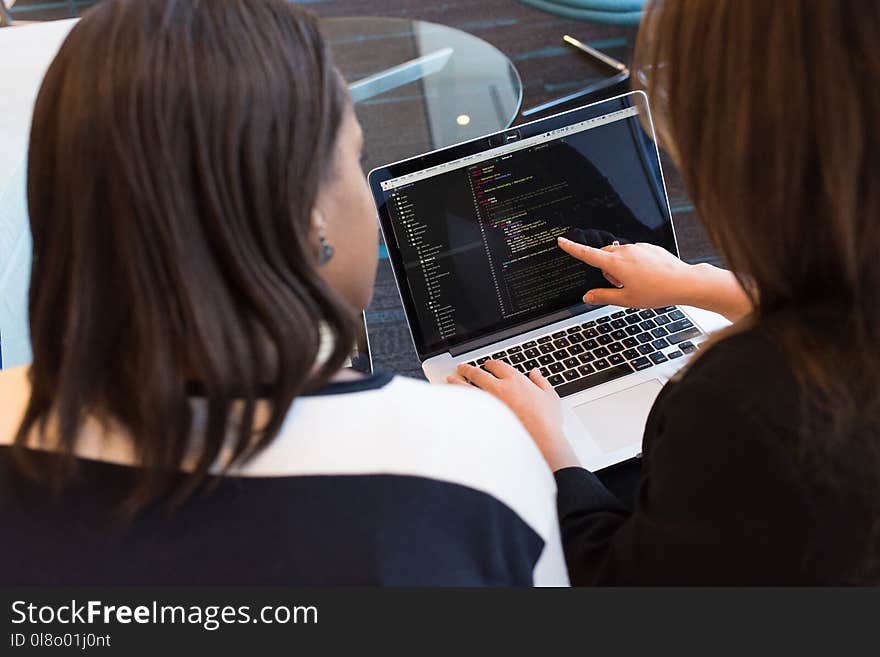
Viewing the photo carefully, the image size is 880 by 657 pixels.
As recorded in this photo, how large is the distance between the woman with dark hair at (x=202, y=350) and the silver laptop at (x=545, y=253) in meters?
0.51

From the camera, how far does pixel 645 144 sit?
1.19m

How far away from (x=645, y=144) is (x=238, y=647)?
0.90 meters

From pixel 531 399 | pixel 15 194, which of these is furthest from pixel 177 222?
pixel 15 194

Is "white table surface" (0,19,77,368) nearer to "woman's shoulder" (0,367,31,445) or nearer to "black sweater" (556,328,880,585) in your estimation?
"woman's shoulder" (0,367,31,445)

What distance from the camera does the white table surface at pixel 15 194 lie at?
1.25 meters

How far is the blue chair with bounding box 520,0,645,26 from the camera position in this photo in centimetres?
223

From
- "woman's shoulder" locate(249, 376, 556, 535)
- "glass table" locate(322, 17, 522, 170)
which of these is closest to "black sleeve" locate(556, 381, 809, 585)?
"woman's shoulder" locate(249, 376, 556, 535)

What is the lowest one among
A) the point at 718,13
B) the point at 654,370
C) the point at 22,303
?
the point at 654,370

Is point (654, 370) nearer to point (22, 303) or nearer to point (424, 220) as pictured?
point (424, 220)

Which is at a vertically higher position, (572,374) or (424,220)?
(424,220)

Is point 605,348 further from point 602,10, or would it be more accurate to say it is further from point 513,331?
point 602,10

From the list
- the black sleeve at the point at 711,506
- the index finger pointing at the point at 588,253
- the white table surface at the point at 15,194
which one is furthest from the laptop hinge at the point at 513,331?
the white table surface at the point at 15,194

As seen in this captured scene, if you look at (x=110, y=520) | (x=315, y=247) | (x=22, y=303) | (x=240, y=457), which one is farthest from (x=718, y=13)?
(x=22, y=303)

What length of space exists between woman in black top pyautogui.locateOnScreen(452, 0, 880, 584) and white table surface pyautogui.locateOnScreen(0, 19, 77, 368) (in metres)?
0.92
